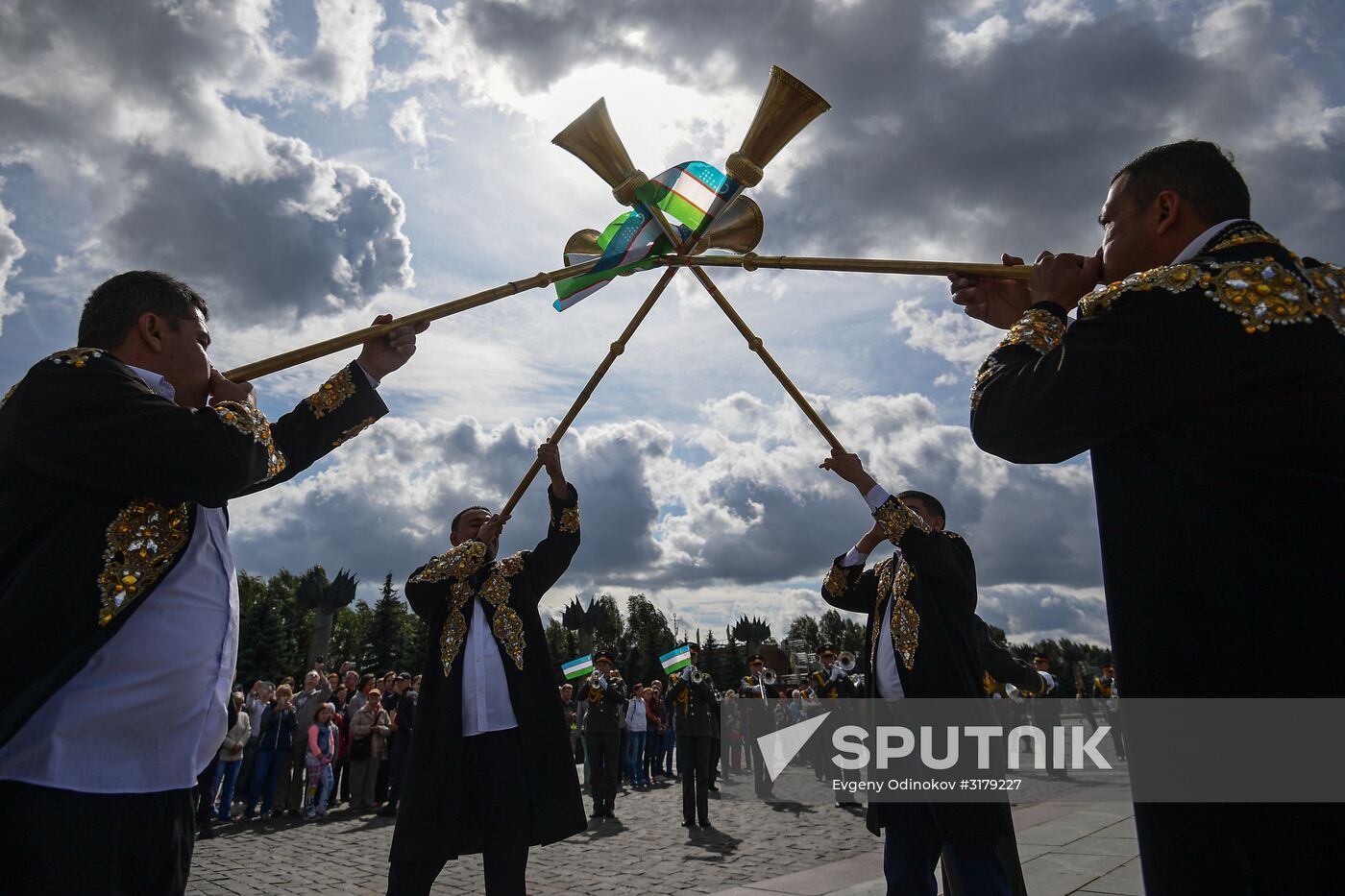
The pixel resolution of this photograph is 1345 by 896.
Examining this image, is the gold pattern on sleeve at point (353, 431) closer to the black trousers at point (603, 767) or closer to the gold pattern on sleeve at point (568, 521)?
the gold pattern on sleeve at point (568, 521)

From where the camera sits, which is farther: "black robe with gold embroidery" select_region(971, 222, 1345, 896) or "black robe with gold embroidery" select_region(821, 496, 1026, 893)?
"black robe with gold embroidery" select_region(821, 496, 1026, 893)

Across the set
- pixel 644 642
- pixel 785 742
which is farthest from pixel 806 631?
pixel 785 742

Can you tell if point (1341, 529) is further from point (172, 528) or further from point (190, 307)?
point (190, 307)

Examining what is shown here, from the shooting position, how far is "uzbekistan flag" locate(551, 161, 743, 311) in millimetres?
5582

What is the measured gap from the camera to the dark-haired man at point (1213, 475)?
67.2 inches

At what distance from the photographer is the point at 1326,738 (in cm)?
166

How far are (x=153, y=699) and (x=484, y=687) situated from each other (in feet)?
9.54

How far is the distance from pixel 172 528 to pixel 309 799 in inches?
536

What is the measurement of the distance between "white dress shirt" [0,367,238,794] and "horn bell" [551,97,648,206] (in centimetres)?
312

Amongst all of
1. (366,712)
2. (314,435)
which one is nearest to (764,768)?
(366,712)

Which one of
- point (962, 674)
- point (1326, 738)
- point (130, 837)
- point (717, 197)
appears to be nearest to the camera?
point (1326, 738)

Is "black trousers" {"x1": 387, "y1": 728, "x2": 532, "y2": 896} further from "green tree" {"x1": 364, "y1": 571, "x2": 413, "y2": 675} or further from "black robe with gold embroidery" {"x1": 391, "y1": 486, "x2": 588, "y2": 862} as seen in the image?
"green tree" {"x1": 364, "y1": 571, "x2": 413, "y2": 675}

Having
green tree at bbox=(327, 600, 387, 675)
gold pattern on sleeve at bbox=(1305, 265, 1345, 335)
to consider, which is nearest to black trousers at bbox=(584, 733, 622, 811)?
gold pattern on sleeve at bbox=(1305, 265, 1345, 335)

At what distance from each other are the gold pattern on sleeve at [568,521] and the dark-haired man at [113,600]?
3461mm
